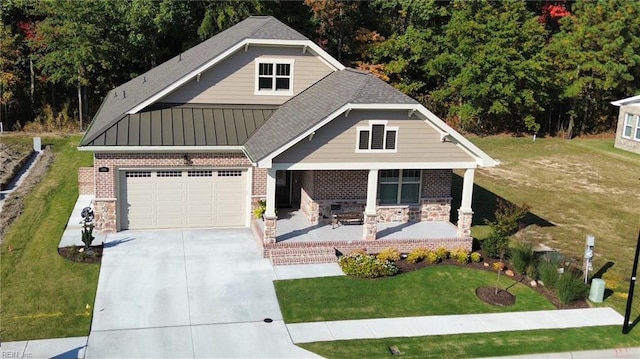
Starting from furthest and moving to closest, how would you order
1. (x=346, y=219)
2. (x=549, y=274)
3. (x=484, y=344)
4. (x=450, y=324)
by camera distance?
(x=346, y=219) → (x=549, y=274) → (x=450, y=324) → (x=484, y=344)

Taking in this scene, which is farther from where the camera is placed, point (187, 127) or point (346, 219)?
point (346, 219)

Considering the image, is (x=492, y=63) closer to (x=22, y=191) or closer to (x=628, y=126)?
(x=628, y=126)

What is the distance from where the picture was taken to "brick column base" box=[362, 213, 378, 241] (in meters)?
21.1

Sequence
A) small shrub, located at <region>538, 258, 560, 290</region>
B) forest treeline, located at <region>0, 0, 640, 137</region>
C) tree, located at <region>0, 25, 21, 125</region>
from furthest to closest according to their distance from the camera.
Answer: forest treeline, located at <region>0, 0, 640, 137</region> < tree, located at <region>0, 25, 21, 125</region> < small shrub, located at <region>538, 258, 560, 290</region>

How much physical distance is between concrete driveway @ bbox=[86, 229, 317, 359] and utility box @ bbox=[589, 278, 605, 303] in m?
9.08

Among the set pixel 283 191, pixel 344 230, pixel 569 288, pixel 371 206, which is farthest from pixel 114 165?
pixel 569 288

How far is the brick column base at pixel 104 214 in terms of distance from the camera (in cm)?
2186

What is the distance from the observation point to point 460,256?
20969mm

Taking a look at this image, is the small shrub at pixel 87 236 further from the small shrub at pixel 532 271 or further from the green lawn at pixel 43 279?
the small shrub at pixel 532 271

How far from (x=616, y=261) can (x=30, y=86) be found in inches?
1405

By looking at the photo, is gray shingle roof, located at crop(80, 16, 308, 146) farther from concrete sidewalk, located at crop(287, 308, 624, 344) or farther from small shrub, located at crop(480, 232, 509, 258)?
concrete sidewalk, located at crop(287, 308, 624, 344)

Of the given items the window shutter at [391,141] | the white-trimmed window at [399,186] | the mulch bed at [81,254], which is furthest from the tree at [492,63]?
the mulch bed at [81,254]

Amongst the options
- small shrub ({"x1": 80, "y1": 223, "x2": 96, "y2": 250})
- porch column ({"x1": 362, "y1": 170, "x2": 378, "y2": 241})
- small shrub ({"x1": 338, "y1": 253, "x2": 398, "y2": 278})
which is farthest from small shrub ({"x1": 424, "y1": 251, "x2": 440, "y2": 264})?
small shrub ({"x1": 80, "y1": 223, "x2": 96, "y2": 250})

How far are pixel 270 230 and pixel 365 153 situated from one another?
12.8 ft
